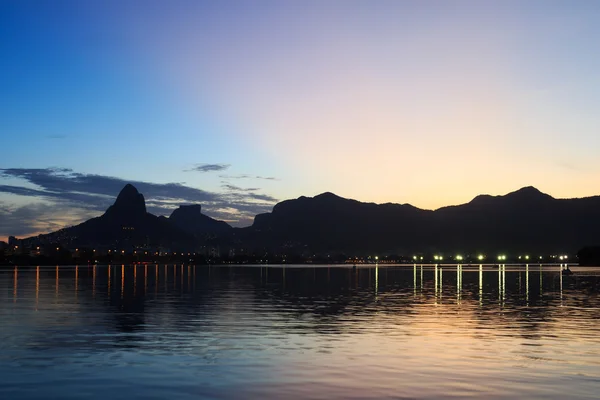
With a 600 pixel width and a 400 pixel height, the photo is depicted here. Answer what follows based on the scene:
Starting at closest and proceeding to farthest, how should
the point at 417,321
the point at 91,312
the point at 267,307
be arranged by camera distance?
the point at 417,321, the point at 91,312, the point at 267,307

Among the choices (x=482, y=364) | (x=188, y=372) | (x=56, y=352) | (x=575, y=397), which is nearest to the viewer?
(x=575, y=397)

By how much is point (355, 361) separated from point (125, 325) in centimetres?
2359

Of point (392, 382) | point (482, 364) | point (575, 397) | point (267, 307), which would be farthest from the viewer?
point (267, 307)

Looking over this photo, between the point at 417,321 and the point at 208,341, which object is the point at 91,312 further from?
the point at 417,321

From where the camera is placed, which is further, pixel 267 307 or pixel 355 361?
pixel 267 307

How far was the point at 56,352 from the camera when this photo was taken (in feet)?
122

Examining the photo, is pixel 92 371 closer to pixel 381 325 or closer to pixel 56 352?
pixel 56 352

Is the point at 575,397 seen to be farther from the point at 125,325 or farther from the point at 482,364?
the point at 125,325

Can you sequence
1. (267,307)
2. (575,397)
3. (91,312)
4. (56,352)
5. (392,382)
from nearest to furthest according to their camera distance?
1. (575,397)
2. (392,382)
3. (56,352)
4. (91,312)
5. (267,307)

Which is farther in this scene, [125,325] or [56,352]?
[125,325]

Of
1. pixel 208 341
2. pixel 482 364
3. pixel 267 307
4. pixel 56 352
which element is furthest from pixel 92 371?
pixel 267 307

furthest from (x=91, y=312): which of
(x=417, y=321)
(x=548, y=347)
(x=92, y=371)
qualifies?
(x=548, y=347)

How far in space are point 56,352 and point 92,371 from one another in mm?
7355

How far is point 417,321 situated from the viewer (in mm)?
55812
